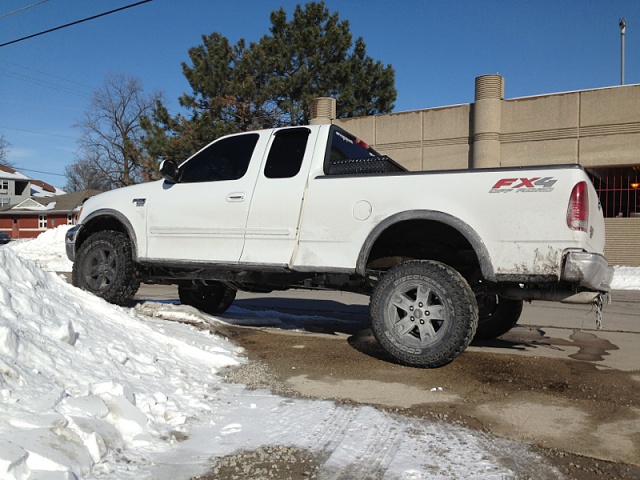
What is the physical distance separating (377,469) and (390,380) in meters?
1.67

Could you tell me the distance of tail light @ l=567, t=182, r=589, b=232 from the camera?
4148 millimetres

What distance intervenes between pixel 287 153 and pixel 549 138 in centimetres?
1579

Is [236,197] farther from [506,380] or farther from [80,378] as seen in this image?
[506,380]

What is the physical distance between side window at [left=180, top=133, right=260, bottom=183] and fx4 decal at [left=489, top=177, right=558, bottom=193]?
2648 millimetres

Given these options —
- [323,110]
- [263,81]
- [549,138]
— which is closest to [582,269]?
[549,138]

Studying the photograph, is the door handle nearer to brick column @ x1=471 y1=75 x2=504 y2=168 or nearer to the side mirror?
the side mirror

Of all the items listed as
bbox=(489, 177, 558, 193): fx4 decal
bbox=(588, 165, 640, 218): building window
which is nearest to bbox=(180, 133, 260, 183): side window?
bbox=(489, 177, 558, 193): fx4 decal

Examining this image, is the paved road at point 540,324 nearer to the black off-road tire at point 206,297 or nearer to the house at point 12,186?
the black off-road tire at point 206,297

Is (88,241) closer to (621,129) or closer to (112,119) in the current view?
(621,129)

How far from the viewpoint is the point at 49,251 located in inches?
1036

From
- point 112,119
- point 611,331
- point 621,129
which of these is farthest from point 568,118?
point 112,119

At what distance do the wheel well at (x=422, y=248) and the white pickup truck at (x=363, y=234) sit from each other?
0.01 metres

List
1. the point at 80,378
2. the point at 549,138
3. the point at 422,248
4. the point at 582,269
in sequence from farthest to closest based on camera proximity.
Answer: the point at 549,138 → the point at 422,248 → the point at 582,269 → the point at 80,378

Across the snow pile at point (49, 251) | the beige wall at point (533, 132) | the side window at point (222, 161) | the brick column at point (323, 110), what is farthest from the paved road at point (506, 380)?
the brick column at point (323, 110)
